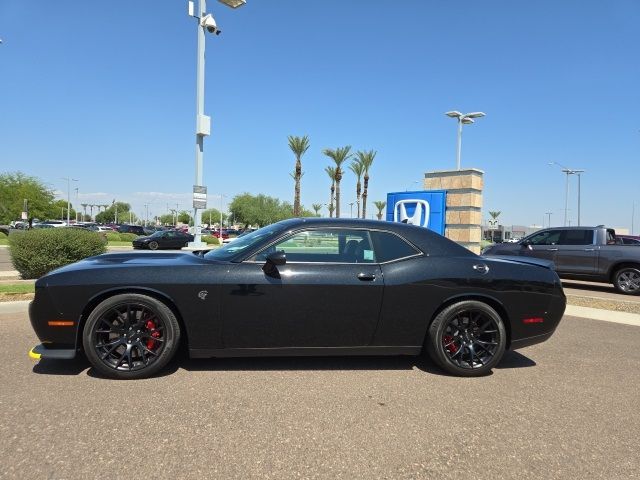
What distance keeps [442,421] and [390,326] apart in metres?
1.04

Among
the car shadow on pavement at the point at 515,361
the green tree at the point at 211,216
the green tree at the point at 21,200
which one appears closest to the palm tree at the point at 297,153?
the green tree at the point at 21,200

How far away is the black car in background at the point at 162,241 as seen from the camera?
2908 cm

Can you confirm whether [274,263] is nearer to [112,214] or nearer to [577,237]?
[577,237]

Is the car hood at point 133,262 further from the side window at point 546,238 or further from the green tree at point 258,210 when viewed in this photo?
the green tree at point 258,210

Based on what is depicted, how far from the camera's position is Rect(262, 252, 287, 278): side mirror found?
382 centimetres

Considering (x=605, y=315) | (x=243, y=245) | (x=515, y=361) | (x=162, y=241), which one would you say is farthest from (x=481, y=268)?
(x=162, y=241)

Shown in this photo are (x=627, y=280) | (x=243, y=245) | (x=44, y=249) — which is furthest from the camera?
(x=627, y=280)

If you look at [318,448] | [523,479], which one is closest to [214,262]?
[318,448]

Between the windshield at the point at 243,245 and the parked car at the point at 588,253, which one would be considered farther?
the parked car at the point at 588,253

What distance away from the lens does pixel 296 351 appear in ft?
13.2

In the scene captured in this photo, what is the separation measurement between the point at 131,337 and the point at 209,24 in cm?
1355

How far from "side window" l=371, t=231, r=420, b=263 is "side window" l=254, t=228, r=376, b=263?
0.22 ft

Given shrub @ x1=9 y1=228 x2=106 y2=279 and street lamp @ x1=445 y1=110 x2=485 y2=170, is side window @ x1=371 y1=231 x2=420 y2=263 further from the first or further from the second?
street lamp @ x1=445 y1=110 x2=485 y2=170

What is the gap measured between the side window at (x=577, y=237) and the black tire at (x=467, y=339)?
30.5 feet
